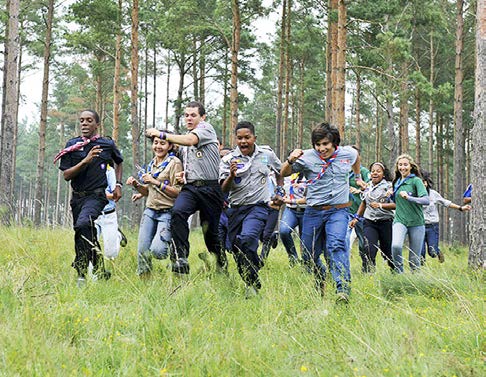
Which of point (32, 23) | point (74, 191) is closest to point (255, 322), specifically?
point (74, 191)

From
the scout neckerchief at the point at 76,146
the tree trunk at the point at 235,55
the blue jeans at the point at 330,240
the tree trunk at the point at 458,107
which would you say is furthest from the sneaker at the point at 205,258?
the tree trunk at the point at 458,107

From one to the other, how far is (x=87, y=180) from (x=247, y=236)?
2072 mm

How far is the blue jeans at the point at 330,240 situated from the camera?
211 inches

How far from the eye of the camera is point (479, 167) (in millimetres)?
6879

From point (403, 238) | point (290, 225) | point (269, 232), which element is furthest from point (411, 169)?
point (269, 232)

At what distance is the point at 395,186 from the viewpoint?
7797mm

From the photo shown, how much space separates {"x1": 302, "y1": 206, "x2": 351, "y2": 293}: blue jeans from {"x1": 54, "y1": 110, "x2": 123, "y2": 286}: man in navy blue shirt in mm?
2429

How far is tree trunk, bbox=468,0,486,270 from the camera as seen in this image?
6785 mm

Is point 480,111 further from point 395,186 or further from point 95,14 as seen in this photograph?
point 95,14

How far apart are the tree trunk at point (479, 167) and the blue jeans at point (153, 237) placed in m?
4.00

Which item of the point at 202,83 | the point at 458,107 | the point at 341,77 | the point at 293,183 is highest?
the point at 202,83

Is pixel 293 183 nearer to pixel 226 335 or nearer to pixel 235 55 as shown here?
pixel 226 335

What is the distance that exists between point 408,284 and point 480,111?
9.13 feet

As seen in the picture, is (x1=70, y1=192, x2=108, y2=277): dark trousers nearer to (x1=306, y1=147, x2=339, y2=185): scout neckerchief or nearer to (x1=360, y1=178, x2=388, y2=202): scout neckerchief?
(x1=306, y1=147, x2=339, y2=185): scout neckerchief
